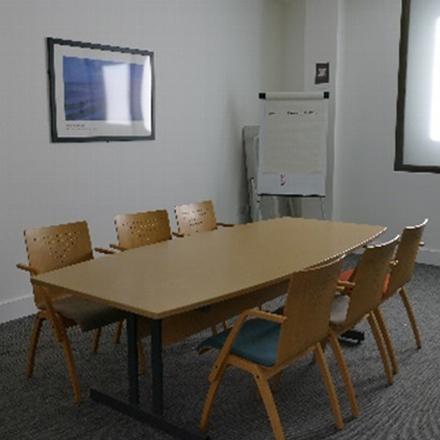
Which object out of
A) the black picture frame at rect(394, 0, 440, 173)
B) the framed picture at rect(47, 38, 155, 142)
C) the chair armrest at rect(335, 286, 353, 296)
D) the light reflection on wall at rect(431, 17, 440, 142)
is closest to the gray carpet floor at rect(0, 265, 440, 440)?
the chair armrest at rect(335, 286, 353, 296)

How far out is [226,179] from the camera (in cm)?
598

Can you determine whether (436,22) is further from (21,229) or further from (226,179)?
(21,229)

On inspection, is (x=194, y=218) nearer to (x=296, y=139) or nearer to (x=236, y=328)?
(x=236, y=328)

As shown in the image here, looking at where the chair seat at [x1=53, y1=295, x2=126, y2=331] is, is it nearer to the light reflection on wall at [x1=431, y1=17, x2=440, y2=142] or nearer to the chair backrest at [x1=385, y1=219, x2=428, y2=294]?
the chair backrest at [x1=385, y1=219, x2=428, y2=294]

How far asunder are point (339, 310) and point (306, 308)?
0.68 metres

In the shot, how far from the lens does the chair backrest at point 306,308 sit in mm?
2197

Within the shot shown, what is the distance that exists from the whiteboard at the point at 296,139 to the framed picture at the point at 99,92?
52.0 inches

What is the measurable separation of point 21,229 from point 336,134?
3555 mm

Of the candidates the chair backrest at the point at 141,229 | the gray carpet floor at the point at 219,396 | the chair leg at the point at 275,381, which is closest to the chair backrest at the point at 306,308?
the gray carpet floor at the point at 219,396

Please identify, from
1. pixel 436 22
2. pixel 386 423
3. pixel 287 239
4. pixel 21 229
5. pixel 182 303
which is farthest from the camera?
pixel 436 22

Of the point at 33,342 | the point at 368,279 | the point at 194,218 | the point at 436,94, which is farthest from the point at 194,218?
the point at 436,94

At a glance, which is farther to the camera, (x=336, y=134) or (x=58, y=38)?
(x=336, y=134)

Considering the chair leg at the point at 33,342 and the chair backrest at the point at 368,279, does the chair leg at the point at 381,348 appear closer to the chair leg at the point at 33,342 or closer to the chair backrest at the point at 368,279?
the chair backrest at the point at 368,279

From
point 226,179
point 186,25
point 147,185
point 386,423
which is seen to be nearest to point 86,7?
point 186,25
